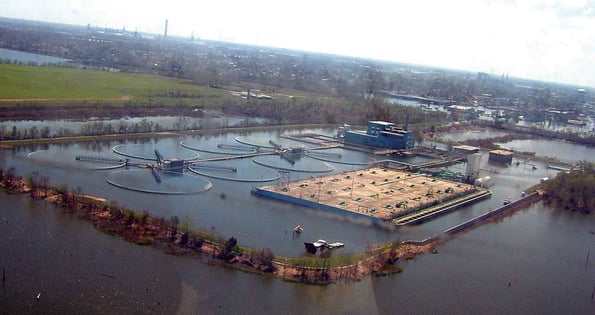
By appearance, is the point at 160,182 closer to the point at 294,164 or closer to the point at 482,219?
the point at 294,164

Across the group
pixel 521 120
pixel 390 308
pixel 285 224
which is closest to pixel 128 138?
pixel 285 224

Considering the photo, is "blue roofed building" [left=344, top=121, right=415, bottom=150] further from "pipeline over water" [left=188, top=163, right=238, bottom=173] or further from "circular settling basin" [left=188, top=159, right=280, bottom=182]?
"pipeline over water" [left=188, top=163, right=238, bottom=173]

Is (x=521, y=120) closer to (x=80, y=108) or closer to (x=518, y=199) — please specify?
(x=518, y=199)

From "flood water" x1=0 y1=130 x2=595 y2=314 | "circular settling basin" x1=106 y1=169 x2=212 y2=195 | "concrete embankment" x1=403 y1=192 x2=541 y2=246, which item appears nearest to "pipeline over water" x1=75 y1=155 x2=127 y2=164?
"flood water" x1=0 y1=130 x2=595 y2=314

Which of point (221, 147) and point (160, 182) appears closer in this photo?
point (160, 182)

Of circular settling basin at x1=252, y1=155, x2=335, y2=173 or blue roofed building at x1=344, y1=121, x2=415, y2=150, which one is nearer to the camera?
circular settling basin at x1=252, y1=155, x2=335, y2=173

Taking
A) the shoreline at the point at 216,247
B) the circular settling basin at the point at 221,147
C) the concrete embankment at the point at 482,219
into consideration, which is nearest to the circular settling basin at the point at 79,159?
the shoreline at the point at 216,247

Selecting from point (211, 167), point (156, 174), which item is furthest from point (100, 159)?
point (211, 167)
